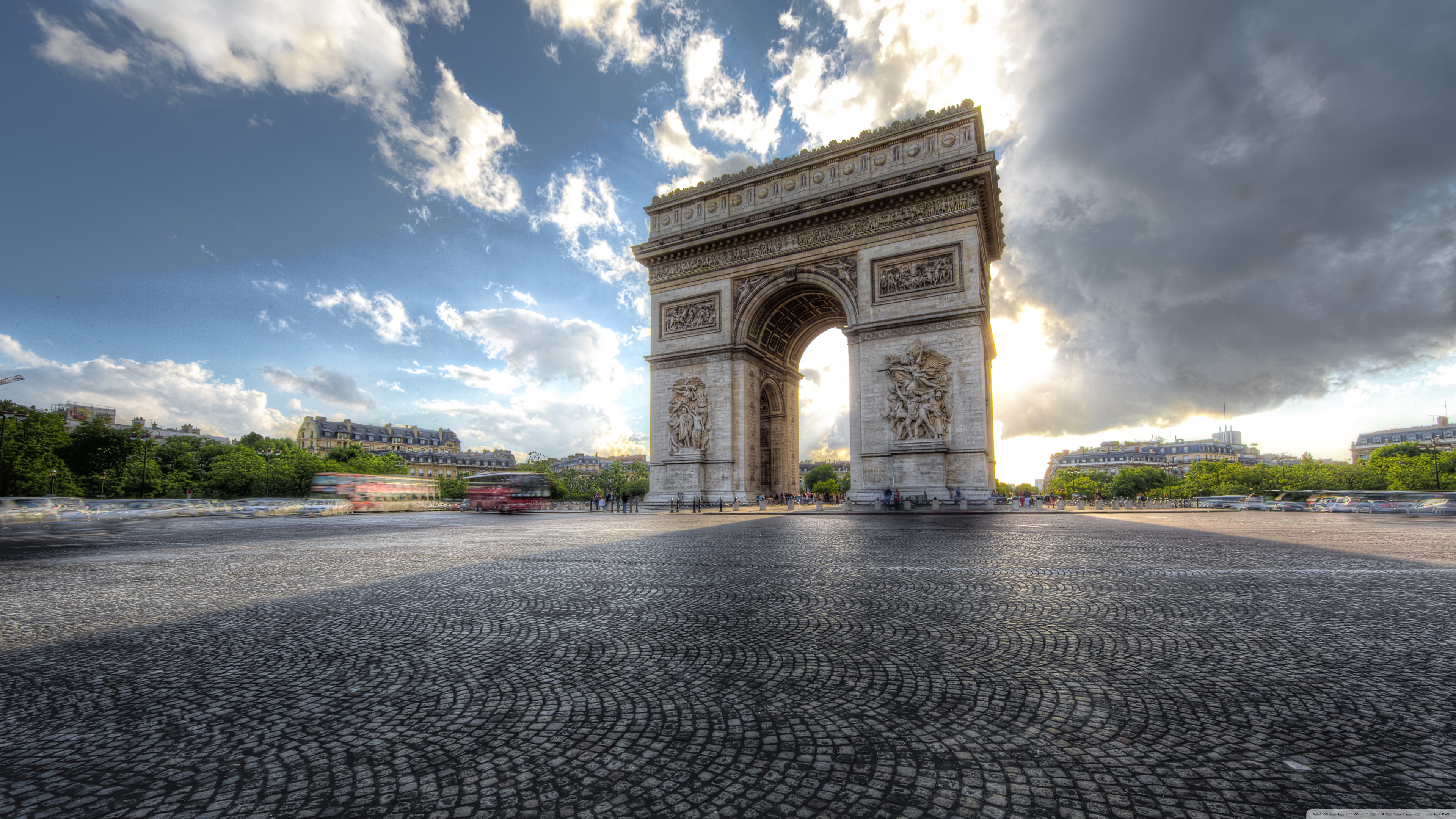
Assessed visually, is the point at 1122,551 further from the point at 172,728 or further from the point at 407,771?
the point at 172,728

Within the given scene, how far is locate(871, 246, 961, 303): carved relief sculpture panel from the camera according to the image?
74.8ft

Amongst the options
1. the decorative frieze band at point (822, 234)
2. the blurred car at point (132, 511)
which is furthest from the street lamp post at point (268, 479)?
the decorative frieze band at point (822, 234)

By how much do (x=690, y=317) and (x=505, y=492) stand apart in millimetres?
12820

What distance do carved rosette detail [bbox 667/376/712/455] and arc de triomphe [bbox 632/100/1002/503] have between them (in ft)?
0.23

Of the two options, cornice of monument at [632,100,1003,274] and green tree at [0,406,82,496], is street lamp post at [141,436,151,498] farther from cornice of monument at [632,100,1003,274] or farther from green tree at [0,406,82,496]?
cornice of monument at [632,100,1003,274]

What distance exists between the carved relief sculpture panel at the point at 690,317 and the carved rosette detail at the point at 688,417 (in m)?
2.42

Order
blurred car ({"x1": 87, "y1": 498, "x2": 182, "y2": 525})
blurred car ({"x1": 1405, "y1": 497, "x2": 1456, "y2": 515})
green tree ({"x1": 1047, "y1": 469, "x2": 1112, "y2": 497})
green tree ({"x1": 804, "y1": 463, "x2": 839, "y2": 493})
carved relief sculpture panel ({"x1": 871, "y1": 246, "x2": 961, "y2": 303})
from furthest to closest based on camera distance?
green tree ({"x1": 804, "y1": 463, "x2": 839, "y2": 493}) → green tree ({"x1": 1047, "y1": 469, "x2": 1112, "y2": 497}) → carved relief sculpture panel ({"x1": 871, "y1": 246, "x2": 961, "y2": 303}) → blurred car ({"x1": 1405, "y1": 497, "x2": 1456, "y2": 515}) → blurred car ({"x1": 87, "y1": 498, "x2": 182, "y2": 525})

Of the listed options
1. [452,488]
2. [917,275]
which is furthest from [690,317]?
[452,488]

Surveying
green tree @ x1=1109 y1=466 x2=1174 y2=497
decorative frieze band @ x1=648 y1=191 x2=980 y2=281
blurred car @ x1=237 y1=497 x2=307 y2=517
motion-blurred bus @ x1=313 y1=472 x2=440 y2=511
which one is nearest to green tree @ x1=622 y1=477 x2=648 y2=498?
motion-blurred bus @ x1=313 y1=472 x2=440 y2=511

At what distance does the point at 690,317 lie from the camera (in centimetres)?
2809

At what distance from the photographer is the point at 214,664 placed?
292cm

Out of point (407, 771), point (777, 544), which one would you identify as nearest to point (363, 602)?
point (407, 771)

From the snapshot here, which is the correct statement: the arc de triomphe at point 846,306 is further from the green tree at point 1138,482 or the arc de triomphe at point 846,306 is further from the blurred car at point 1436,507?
the green tree at point 1138,482

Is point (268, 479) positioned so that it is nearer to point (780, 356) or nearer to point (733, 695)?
point (780, 356)
